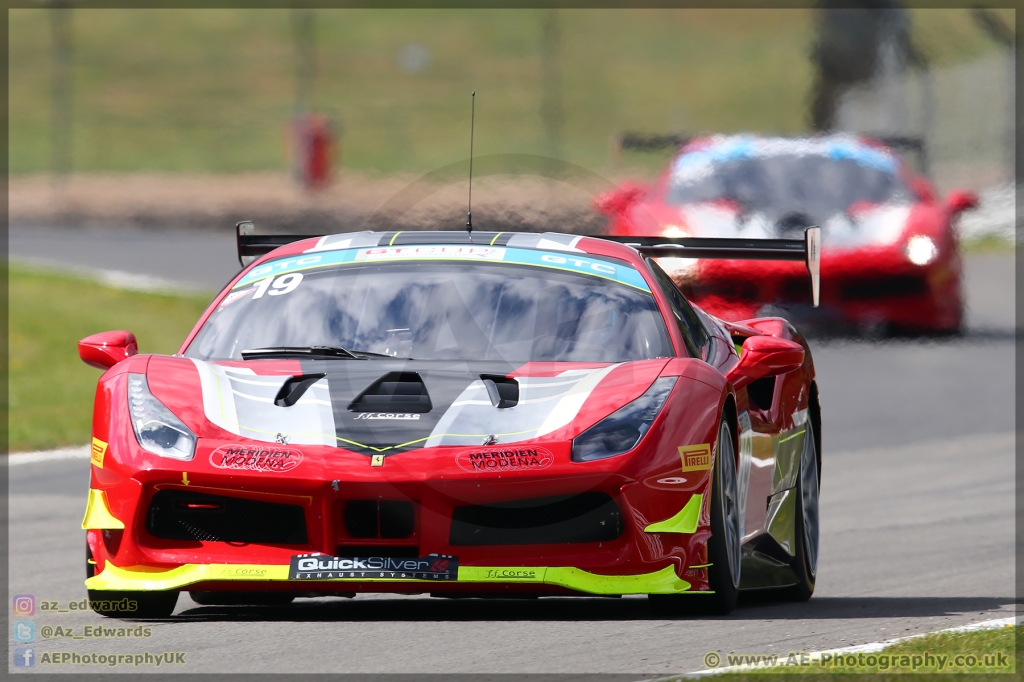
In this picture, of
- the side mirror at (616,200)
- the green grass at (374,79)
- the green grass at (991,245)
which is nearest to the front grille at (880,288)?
the green grass at (991,245)

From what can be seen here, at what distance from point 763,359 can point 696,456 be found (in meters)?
0.99

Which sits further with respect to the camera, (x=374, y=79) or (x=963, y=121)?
(x=374, y=79)

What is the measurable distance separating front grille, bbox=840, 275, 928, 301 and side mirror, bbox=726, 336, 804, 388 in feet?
27.5

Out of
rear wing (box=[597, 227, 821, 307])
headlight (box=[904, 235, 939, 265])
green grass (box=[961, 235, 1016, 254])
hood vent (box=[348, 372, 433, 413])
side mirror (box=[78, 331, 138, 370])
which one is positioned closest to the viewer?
hood vent (box=[348, 372, 433, 413])

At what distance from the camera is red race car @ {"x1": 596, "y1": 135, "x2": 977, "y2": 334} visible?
12.8 m

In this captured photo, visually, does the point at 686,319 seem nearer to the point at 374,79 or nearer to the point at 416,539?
the point at 416,539

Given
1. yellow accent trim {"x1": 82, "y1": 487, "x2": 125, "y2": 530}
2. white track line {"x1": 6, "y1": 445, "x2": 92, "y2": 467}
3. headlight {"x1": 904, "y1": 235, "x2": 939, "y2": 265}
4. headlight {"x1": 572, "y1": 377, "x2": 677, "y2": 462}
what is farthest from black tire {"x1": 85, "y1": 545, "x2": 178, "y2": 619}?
headlight {"x1": 904, "y1": 235, "x2": 939, "y2": 265}

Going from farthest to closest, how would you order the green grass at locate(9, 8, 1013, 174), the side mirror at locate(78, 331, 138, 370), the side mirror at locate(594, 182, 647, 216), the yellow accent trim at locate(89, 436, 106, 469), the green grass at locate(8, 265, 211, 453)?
the green grass at locate(9, 8, 1013, 174), the green grass at locate(8, 265, 211, 453), the side mirror at locate(594, 182, 647, 216), the side mirror at locate(78, 331, 138, 370), the yellow accent trim at locate(89, 436, 106, 469)

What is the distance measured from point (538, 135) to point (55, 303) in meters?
19.7

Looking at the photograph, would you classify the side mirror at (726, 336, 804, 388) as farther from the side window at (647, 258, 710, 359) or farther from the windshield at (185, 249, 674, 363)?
the windshield at (185, 249, 674, 363)

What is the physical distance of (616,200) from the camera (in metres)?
9.98

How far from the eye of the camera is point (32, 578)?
7.49 m

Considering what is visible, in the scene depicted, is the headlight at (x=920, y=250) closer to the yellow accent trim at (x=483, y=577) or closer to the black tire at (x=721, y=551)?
the black tire at (x=721, y=551)

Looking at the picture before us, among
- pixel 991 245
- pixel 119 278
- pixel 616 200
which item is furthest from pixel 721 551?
pixel 119 278
